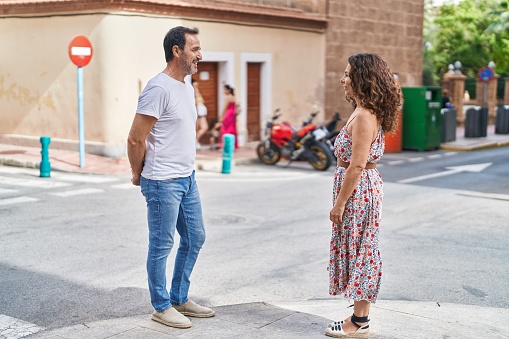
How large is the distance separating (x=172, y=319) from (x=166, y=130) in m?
1.22

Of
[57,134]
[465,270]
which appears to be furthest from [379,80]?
[57,134]

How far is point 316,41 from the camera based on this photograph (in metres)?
22.2

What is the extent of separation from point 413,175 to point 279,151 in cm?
293

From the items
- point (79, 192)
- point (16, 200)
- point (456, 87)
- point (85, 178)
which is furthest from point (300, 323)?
point (456, 87)

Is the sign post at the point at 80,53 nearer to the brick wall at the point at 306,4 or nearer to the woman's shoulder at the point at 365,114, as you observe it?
the brick wall at the point at 306,4

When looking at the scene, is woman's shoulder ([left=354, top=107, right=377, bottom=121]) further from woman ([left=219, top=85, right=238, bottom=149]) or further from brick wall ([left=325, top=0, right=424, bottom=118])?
brick wall ([left=325, top=0, right=424, bottom=118])

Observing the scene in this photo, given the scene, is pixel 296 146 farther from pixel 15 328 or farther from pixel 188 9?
pixel 15 328

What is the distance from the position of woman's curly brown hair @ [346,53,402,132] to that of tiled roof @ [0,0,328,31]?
39.9 ft

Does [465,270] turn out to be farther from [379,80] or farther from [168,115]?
[168,115]

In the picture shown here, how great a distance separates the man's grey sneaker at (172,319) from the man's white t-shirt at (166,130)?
0.89 metres

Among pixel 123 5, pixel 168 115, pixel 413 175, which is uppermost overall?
pixel 123 5

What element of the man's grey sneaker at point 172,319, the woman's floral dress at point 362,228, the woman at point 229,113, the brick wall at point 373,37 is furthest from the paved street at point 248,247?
the brick wall at point 373,37

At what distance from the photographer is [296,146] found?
1638 cm

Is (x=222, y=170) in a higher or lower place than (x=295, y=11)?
lower
